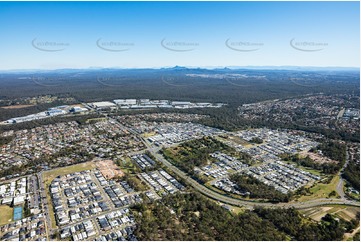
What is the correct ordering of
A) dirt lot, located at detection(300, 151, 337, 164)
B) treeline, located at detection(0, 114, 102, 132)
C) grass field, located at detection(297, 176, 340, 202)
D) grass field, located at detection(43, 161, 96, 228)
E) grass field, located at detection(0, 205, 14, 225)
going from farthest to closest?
treeline, located at detection(0, 114, 102, 132)
dirt lot, located at detection(300, 151, 337, 164)
grass field, located at detection(43, 161, 96, 228)
grass field, located at detection(297, 176, 340, 202)
grass field, located at detection(0, 205, 14, 225)

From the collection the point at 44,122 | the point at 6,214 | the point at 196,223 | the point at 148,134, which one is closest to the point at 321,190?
the point at 196,223

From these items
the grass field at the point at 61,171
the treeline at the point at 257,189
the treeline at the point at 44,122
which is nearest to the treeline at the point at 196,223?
the treeline at the point at 257,189

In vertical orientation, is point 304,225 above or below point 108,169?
above

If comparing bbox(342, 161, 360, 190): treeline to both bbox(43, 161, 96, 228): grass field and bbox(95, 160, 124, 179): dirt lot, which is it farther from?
bbox(43, 161, 96, 228): grass field

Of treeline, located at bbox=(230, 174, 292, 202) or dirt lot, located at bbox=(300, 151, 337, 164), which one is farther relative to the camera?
dirt lot, located at bbox=(300, 151, 337, 164)

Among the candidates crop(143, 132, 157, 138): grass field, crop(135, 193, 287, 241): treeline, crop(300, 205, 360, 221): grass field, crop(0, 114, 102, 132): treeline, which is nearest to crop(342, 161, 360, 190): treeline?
crop(300, 205, 360, 221): grass field

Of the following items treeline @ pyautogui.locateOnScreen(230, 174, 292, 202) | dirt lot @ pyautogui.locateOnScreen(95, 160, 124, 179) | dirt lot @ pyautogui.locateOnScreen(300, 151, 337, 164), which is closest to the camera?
treeline @ pyautogui.locateOnScreen(230, 174, 292, 202)

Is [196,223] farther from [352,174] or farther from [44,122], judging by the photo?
[44,122]

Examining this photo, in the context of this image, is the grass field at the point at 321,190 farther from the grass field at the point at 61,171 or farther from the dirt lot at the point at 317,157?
the grass field at the point at 61,171

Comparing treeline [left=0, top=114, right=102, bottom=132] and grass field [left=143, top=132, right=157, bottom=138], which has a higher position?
treeline [left=0, top=114, right=102, bottom=132]
